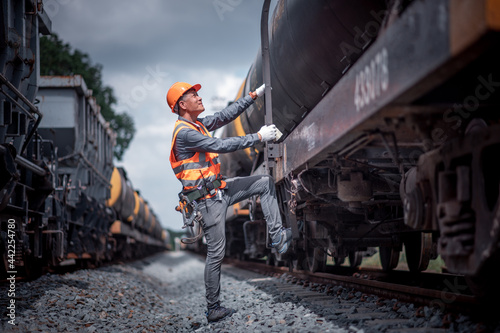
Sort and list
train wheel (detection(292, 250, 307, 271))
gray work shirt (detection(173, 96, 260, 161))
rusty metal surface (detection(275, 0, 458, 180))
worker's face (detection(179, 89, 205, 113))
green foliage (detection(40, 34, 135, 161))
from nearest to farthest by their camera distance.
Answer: rusty metal surface (detection(275, 0, 458, 180))
gray work shirt (detection(173, 96, 260, 161))
worker's face (detection(179, 89, 205, 113))
train wheel (detection(292, 250, 307, 271))
green foliage (detection(40, 34, 135, 161))

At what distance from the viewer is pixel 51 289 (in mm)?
5344

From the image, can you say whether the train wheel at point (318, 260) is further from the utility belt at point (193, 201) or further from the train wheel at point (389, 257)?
the utility belt at point (193, 201)

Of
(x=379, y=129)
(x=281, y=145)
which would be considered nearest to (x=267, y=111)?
(x=281, y=145)

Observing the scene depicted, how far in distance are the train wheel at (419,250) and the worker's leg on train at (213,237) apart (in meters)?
2.70

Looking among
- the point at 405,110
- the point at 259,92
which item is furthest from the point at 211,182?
the point at 405,110

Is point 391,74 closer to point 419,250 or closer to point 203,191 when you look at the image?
point 203,191

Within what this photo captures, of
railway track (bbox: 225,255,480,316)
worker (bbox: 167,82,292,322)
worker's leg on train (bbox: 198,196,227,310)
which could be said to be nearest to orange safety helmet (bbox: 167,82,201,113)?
worker (bbox: 167,82,292,322)

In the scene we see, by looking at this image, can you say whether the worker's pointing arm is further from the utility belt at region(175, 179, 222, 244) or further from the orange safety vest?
the utility belt at region(175, 179, 222, 244)

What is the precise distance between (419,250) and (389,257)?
0.91 m

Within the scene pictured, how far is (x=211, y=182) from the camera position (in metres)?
4.09

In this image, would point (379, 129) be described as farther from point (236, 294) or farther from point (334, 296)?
point (236, 294)

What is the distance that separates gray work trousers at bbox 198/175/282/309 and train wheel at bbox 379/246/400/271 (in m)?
3.01

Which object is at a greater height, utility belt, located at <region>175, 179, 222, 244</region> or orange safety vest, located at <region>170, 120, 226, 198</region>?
orange safety vest, located at <region>170, 120, 226, 198</region>

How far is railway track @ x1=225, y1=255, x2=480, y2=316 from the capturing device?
328 centimetres
